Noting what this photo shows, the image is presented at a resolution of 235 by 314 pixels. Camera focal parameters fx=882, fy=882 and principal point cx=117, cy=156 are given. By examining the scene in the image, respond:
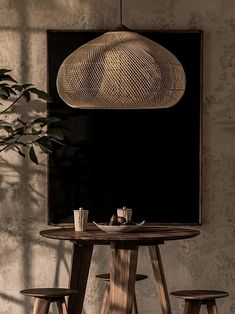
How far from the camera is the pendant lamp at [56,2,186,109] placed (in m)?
5.12

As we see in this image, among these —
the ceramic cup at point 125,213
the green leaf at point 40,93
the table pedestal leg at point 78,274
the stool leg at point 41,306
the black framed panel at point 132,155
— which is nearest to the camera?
the stool leg at point 41,306

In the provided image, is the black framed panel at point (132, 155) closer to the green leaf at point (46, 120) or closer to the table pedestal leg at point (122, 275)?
the green leaf at point (46, 120)

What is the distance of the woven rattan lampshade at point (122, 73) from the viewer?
5125mm

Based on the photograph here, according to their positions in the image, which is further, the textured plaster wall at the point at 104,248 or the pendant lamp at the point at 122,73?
the textured plaster wall at the point at 104,248

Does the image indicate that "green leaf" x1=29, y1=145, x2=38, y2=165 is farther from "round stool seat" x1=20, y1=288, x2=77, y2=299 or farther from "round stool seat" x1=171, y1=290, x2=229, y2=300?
"round stool seat" x1=171, y1=290, x2=229, y2=300

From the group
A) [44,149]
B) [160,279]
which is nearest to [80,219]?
[44,149]

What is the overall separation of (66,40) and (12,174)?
1016 mm

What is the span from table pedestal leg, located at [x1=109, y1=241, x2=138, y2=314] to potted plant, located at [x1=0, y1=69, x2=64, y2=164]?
1.04 meters

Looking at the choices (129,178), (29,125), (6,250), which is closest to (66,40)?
(29,125)

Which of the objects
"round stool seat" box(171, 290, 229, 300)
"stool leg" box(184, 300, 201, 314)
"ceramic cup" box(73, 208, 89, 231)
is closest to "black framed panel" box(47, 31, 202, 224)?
"ceramic cup" box(73, 208, 89, 231)

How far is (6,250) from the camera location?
6207 millimetres

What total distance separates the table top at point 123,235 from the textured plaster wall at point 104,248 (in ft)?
2.78

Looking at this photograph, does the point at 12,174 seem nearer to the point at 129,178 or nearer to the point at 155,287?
the point at 129,178

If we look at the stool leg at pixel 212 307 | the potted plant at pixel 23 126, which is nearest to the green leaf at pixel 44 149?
the potted plant at pixel 23 126
